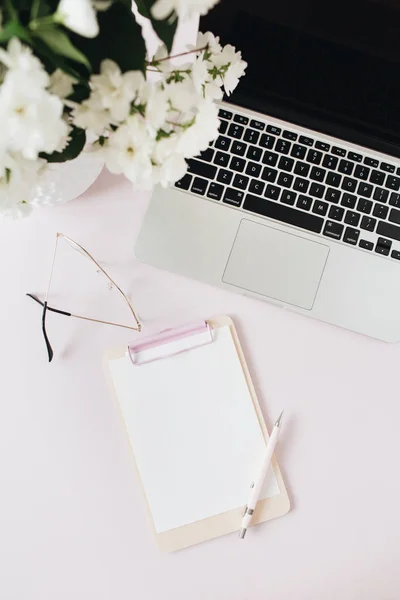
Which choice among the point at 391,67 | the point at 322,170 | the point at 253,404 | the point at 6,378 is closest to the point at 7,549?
the point at 6,378

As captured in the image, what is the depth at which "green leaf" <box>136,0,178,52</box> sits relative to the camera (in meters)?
0.39

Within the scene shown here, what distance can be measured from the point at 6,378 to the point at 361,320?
45 centimetres

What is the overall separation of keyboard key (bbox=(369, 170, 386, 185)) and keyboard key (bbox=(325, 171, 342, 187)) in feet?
0.14

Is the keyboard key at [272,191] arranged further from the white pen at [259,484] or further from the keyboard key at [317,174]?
the white pen at [259,484]

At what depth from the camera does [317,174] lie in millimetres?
736

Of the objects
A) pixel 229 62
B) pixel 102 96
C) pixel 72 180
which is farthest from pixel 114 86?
pixel 72 180

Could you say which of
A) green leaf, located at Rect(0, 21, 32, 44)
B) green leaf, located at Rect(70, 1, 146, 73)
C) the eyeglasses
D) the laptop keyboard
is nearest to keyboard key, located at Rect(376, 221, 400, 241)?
the laptop keyboard

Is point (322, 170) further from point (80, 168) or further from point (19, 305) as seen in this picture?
point (19, 305)

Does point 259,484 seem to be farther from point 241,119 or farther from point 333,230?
point 241,119

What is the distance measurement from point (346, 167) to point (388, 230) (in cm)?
10

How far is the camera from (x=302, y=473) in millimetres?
718

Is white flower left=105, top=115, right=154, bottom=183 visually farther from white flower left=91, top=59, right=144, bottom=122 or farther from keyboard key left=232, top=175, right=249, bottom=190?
keyboard key left=232, top=175, right=249, bottom=190

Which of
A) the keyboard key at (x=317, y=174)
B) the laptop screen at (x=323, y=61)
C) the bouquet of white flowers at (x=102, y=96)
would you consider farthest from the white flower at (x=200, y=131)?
the keyboard key at (x=317, y=174)

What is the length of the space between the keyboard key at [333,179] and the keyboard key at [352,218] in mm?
40
